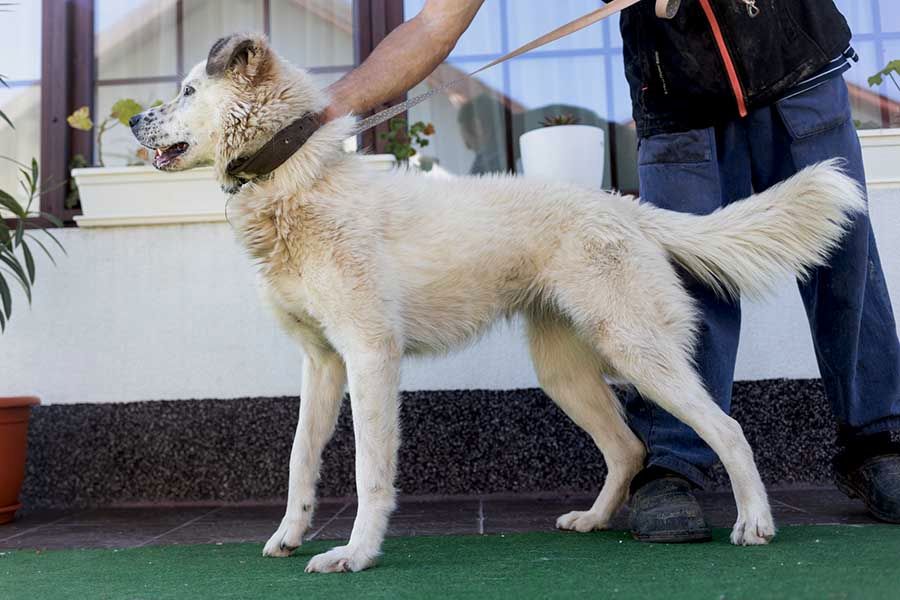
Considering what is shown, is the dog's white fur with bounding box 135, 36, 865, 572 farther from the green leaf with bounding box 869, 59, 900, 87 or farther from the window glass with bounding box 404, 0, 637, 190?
the green leaf with bounding box 869, 59, 900, 87

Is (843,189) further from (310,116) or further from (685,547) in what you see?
(310,116)

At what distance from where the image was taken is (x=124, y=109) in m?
3.90

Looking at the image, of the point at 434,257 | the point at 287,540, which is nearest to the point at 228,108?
the point at 434,257

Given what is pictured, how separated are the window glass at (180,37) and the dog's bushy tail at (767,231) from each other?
2.41 m

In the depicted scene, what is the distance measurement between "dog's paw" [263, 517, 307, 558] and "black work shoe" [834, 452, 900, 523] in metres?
1.76

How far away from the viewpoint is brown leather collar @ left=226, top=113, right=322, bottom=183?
7.54 ft

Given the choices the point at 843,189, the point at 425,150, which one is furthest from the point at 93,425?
the point at 843,189

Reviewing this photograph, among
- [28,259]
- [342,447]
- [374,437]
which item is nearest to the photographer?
[374,437]

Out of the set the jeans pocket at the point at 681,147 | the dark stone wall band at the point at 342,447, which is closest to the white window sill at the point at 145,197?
the dark stone wall band at the point at 342,447

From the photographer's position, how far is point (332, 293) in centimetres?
215

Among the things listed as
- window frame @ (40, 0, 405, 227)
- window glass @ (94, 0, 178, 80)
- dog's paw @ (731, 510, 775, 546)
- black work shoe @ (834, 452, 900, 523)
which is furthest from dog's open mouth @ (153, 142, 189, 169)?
black work shoe @ (834, 452, 900, 523)

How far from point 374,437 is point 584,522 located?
0.86 meters

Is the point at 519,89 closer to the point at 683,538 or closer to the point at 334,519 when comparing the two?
the point at 334,519

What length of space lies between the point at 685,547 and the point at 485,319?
87 centimetres
